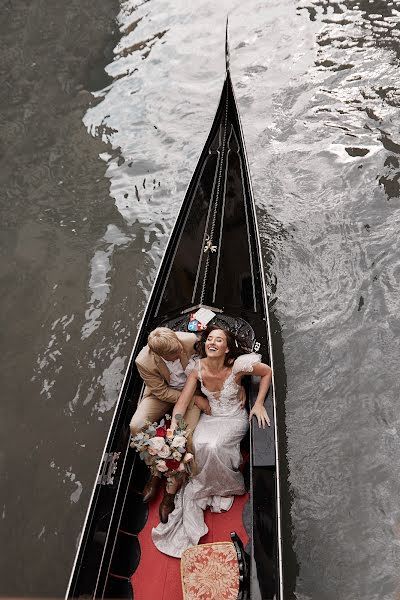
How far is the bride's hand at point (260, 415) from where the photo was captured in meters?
2.62

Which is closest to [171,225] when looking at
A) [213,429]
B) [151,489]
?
[213,429]

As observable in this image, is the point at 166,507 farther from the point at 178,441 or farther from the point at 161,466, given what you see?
the point at 178,441

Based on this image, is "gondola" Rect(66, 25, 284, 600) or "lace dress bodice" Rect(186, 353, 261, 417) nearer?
"gondola" Rect(66, 25, 284, 600)

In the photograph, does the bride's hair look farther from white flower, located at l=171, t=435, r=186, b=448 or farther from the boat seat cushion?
the boat seat cushion

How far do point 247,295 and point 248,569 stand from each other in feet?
5.09

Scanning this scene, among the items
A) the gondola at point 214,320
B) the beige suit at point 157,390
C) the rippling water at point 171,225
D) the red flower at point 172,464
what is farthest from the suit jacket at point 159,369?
the rippling water at point 171,225

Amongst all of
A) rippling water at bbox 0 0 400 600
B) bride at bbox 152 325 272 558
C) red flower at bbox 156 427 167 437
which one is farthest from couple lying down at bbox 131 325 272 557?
rippling water at bbox 0 0 400 600

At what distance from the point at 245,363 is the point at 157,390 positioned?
444mm

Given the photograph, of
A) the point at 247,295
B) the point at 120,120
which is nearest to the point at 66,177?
the point at 120,120

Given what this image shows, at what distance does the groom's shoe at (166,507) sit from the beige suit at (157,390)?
12.8 inches

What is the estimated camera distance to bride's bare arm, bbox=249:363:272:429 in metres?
2.63

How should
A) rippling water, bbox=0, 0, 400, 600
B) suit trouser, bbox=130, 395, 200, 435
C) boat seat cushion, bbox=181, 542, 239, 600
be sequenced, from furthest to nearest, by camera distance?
rippling water, bbox=0, 0, 400, 600, suit trouser, bbox=130, 395, 200, 435, boat seat cushion, bbox=181, 542, 239, 600

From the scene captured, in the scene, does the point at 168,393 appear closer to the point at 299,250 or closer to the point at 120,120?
the point at 299,250

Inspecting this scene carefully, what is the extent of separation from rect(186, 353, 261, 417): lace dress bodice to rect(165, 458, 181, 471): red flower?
1.29 feet
